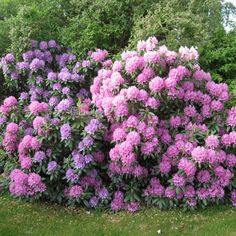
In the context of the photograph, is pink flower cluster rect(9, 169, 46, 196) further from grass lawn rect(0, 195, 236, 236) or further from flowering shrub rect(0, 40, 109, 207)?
grass lawn rect(0, 195, 236, 236)

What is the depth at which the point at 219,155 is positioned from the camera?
6.74m

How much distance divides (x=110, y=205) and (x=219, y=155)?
1.67 m

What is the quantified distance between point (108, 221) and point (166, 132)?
4.95 ft

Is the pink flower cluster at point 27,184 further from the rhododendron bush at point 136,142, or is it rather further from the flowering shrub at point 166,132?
the flowering shrub at point 166,132

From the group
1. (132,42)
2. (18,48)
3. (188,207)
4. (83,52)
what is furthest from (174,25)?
(188,207)

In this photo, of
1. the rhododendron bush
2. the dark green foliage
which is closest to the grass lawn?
the rhododendron bush

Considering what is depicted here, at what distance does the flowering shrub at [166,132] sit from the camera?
6746 millimetres

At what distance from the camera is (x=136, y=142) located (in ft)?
21.8

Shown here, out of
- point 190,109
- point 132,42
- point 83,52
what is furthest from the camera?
point 83,52

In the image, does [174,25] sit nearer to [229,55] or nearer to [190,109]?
[229,55]

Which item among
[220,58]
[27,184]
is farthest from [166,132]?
[220,58]

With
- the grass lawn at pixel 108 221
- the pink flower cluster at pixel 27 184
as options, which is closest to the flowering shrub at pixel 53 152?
the pink flower cluster at pixel 27 184

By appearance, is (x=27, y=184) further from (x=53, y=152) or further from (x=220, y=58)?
(x=220, y=58)

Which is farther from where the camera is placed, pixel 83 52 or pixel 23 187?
pixel 83 52
